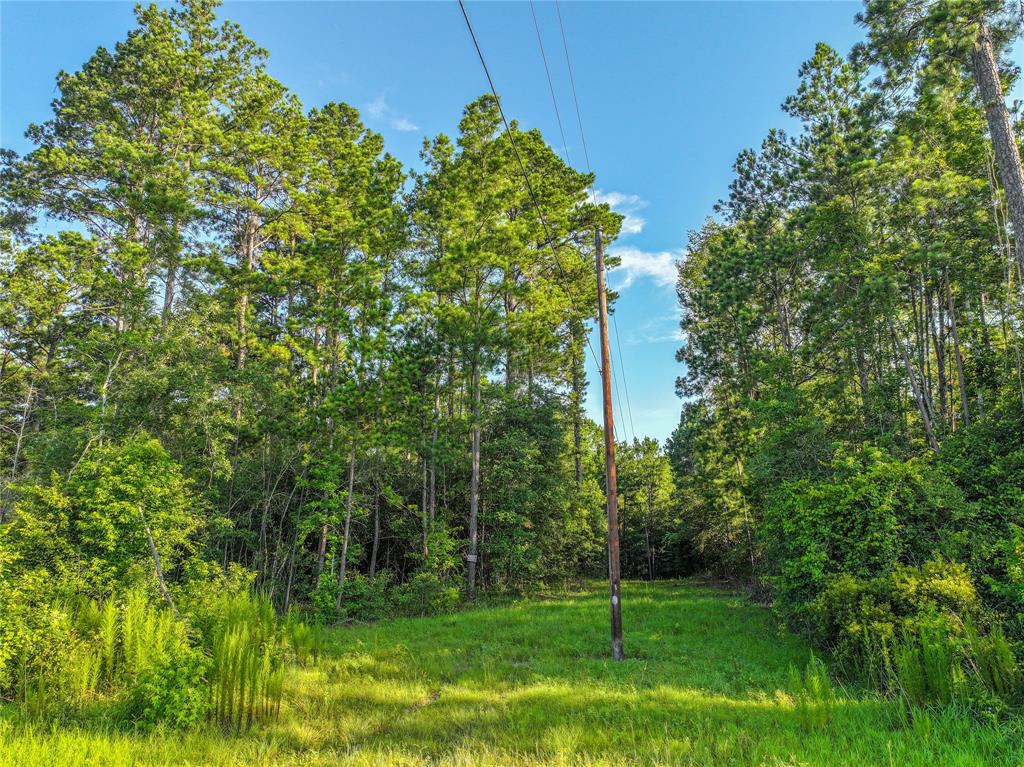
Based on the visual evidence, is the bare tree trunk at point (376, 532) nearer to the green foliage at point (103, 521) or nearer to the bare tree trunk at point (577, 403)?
the green foliage at point (103, 521)

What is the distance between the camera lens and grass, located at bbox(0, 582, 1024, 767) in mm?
4160

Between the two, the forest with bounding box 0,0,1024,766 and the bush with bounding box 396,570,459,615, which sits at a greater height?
the forest with bounding box 0,0,1024,766

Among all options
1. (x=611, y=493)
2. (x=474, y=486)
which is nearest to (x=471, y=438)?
(x=474, y=486)

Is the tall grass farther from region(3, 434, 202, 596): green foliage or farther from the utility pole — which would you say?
the utility pole

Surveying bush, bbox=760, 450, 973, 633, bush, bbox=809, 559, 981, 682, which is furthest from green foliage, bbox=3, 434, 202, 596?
bush, bbox=760, 450, 973, 633

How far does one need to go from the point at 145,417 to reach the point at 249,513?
3.70 metres

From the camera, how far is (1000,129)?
816 cm

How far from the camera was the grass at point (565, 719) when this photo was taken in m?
4.16

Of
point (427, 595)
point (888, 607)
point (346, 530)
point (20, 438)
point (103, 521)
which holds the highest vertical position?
point (20, 438)

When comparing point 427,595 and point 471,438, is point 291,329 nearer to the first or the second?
point 471,438

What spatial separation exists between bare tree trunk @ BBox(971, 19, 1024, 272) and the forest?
2.2 inches

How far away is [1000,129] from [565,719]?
38.1 feet

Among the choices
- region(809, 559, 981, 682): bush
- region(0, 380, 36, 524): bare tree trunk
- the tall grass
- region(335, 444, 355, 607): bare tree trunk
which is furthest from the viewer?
region(335, 444, 355, 607): bare tree trunk

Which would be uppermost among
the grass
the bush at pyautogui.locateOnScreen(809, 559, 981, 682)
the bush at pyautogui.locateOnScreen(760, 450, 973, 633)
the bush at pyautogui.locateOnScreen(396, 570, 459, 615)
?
the bush at pyautogui.locateOnScreen(760, 450, 973, 633)
